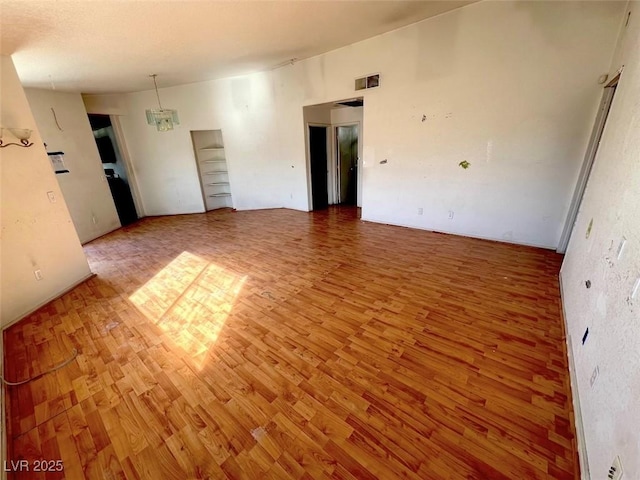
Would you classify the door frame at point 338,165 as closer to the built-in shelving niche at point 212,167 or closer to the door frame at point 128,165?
the built-in shelving niche at point 212,167

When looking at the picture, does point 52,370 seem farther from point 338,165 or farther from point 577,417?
point 338,165

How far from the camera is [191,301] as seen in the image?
2.92m

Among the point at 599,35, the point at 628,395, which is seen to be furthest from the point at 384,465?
the point at 599,35

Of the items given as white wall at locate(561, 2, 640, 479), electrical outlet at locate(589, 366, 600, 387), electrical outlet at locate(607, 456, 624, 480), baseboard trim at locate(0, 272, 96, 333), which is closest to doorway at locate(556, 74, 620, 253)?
white wall at locate(561, 2, 640, 479)

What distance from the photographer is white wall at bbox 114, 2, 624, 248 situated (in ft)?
9.99

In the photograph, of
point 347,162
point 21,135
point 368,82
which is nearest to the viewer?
A: point 21,135

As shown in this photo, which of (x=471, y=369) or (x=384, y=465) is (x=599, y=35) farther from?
(x=384, y=465)

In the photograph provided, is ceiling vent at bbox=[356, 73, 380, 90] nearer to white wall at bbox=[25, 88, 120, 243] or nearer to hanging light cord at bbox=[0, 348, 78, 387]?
hanging light cord at bbox=[0, 348, 78, 387]

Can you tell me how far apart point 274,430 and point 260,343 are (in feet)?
2.50

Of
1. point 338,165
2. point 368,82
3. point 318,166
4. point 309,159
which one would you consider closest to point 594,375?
point 368,82

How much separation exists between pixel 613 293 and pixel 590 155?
2732mm

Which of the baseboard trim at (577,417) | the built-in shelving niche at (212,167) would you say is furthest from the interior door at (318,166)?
the baseboard trim at (577,417)

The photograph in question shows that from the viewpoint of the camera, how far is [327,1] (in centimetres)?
293

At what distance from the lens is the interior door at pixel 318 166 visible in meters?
6.30
